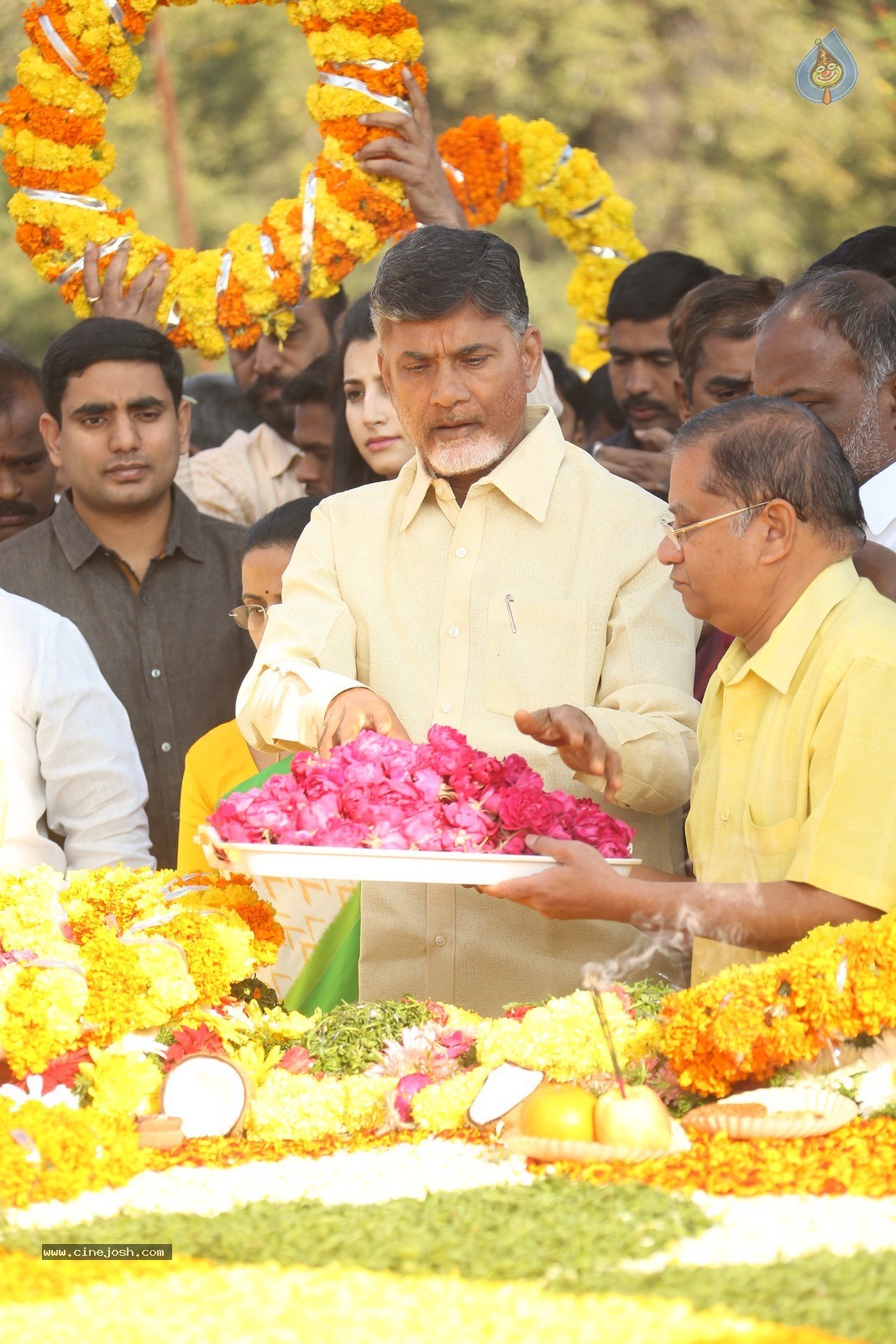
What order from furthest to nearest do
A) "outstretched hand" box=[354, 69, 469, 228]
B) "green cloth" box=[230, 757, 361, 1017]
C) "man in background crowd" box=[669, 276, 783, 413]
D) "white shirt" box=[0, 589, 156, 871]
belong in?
"outstretched hand" box=[354, 69, 469, 228] < "man in background crowd" box=[669, 276, 783, 413] < "white shirt" box=[0, 589, 156, 871] < "green cloth" box=[230, 757, 361, 1017]

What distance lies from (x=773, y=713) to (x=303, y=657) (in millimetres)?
1044

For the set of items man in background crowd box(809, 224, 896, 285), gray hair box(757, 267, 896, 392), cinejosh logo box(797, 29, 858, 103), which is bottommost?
gray hair box(757, 267, 896, 392)

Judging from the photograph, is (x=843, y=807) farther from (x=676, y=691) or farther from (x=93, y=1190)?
(x=93, y=1190)

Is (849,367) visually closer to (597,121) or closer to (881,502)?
(881,502)

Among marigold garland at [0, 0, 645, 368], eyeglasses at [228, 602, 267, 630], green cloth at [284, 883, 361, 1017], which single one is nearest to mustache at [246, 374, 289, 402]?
marigold garland at [0, 0, 645, 368]

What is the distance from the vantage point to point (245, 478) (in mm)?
6594

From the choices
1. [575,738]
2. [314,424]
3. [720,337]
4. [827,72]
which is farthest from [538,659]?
[314,424]

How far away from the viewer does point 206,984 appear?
3080 mm

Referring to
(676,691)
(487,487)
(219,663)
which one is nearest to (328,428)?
(219,663)

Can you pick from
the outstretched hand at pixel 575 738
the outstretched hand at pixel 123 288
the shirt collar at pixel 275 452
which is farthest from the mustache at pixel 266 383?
the outstretched hand at pixel 575 738

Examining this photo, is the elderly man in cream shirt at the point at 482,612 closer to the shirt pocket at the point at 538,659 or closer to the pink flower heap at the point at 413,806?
the shirt pocket at the point at 538,659

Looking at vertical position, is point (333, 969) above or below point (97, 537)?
below

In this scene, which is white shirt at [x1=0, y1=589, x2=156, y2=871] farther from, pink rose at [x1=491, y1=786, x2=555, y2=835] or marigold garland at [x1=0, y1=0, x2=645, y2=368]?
marigold garland at [x1=0, y1=0, x2=645, y2=368]

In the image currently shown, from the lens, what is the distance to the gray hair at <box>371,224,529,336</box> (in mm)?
3385
